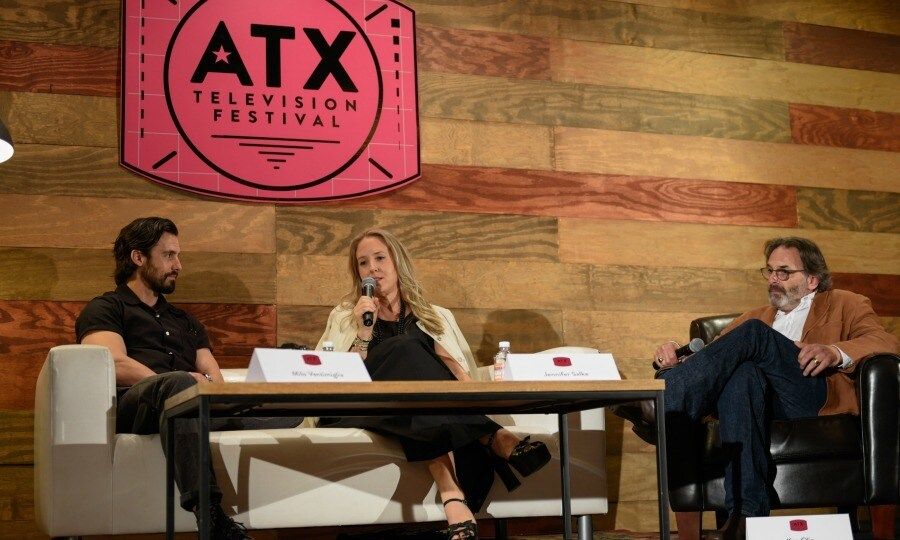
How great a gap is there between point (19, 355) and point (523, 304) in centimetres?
196

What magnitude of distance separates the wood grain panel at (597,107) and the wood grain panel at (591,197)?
24 cm

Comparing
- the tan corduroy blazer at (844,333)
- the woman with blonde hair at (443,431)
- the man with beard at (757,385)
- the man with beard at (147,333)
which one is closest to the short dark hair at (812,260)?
the tan corduroy blazer at (844,333)

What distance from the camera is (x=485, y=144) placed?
430 cm

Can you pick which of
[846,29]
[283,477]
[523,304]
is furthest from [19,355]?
[846,29]

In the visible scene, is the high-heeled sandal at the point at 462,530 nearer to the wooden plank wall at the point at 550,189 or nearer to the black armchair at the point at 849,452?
the black armchair at the point at 849,452

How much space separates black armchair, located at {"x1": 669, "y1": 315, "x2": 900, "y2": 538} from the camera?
3.07 metres

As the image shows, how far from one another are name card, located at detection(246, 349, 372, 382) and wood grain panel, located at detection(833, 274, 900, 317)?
3089 mm

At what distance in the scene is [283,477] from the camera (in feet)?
9.78

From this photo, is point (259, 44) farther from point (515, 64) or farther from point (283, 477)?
point (283, 477)

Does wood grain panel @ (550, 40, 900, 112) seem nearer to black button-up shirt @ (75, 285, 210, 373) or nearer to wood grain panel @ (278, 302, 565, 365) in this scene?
wood grain panel @ (278, 302, 565, 365)

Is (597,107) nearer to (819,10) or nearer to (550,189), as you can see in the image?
(550,189)

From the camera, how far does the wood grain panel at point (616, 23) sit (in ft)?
14.4

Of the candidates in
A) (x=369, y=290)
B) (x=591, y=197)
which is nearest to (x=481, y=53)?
(x=591, y=197)

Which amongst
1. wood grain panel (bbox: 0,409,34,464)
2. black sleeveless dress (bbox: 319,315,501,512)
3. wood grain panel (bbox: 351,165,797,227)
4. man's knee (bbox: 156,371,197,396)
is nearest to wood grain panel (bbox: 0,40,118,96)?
wood grain panel (bbox: 351,165,797,227)
